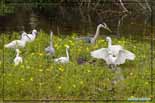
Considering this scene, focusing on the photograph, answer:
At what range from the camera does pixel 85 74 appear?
22.5ft

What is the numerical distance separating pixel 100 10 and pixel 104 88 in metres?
11.7

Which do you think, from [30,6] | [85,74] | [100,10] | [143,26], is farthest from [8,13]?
[85,74]

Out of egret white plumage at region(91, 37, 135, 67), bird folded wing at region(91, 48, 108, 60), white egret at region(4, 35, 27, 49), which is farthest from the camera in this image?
white egret at region(4, 35, 27, 49)

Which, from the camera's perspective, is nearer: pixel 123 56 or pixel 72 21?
pixel 123 56

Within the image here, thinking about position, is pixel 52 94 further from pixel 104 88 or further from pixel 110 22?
pixel 110 22

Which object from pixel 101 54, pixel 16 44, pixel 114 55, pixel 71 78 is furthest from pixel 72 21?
pixel 71 78

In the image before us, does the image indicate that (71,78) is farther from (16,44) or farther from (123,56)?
(16,44)

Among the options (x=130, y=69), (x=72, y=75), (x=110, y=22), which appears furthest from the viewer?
(x=110, y=22)

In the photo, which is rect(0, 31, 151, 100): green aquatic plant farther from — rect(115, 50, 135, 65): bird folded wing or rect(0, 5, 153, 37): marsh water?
rect(0, 5, 153, 37): marsh water

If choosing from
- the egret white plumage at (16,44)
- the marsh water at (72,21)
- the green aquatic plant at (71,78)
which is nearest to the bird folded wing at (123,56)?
the green aquatic plant at (71,78)

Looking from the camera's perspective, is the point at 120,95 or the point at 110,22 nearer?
the point at 120,95

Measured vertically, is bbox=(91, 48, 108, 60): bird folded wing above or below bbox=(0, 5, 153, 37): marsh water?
below

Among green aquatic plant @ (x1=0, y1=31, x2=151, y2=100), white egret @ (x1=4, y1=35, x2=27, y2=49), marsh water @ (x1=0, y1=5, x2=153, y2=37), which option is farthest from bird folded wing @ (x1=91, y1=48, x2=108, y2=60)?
marsh water @ (x1=0, y1=5, x2=153, y2=37)

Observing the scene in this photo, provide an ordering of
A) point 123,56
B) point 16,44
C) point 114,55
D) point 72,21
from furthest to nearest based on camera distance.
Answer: point 72,21 < point 16,44 < point 123,56 < point 114,55
